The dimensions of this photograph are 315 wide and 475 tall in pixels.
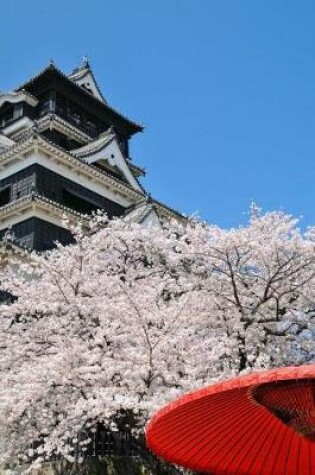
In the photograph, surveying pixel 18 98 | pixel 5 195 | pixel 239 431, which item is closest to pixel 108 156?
pixel 5 195

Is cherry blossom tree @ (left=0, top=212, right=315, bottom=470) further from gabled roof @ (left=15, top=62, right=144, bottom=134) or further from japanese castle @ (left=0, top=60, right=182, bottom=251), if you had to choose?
gabled roof @ (left=15, top=62, right=144, bottom=134)

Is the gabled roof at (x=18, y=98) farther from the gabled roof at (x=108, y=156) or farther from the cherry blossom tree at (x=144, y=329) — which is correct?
the cherry blossom tree at (x=144, y=329)

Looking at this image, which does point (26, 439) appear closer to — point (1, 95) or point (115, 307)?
point (115, 307)

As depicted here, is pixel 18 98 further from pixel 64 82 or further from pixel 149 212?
pixel 149 212

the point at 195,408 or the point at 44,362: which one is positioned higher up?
the point at 44,362

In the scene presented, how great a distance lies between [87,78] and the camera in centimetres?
3209

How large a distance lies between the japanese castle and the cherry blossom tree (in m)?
4.94

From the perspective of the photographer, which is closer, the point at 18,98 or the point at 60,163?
the point at 60,163

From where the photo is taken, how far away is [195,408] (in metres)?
3.66

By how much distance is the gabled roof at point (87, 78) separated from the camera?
31.6m

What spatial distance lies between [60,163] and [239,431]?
20.1m

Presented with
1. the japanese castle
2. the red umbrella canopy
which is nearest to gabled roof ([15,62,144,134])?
the japanese castle

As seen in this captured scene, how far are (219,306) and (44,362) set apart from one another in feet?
12.9

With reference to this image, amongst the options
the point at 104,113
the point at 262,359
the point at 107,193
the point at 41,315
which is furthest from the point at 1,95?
the point at 262,359
